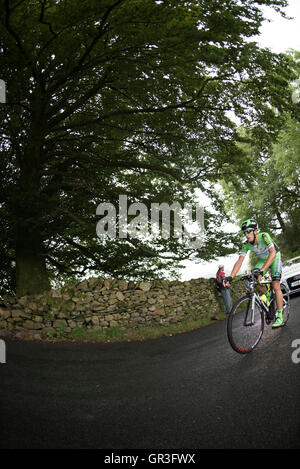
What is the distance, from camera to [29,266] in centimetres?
945

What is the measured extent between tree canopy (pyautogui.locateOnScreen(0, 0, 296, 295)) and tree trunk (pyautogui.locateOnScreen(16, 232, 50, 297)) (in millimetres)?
34

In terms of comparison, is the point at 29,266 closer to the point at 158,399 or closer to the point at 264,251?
the point at 158,399

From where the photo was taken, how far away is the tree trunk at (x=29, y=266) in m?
9.22

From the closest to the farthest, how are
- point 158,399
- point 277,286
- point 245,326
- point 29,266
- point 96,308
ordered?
1. point 158,399
2. point 245,326
3. point 277,286
4. point 96,308
5. point 29,266

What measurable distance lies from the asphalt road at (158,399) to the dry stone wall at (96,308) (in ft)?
8.19

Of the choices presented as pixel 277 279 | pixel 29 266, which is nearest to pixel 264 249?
pixel 277 279

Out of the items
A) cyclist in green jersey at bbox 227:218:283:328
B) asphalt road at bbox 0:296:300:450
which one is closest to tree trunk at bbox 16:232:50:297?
asphalt road at bbox 0:296:300:450

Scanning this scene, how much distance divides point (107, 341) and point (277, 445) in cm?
599

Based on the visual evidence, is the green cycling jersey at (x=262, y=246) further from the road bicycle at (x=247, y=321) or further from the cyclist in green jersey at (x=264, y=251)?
the road bicycle at (x=247, y=321)

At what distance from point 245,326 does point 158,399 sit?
6.30ft

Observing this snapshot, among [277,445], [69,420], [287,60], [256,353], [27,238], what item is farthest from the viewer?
[27,238]
